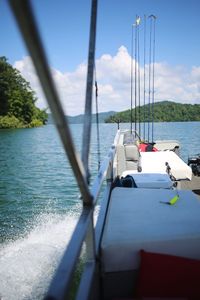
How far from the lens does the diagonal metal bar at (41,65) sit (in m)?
A: 0.77

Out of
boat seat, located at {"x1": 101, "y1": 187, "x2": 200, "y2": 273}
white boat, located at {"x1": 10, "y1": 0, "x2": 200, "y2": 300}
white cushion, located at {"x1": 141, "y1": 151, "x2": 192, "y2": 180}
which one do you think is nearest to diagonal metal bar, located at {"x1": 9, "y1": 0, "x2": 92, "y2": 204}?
white boat, located at {"x1": 10, "y1": 0, "x2": 200, "y2": 300}

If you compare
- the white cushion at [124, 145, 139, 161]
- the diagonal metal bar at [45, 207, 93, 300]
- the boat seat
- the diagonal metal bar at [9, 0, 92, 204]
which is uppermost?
the diagonal metal bar at [9, 0, 92, 204]

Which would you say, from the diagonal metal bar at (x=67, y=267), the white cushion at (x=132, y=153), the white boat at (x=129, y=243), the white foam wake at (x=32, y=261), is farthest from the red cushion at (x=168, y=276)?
the white cushion at (x=132, y=153)

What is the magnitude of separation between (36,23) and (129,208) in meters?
2.39

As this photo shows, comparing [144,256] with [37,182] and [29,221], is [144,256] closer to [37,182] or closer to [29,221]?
[29,221]

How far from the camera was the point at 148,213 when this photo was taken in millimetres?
2867

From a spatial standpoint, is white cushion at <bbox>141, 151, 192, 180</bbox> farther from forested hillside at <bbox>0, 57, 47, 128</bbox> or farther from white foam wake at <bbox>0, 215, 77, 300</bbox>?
forested hillside at <bbox>0, 57, 47, 128</bbox>

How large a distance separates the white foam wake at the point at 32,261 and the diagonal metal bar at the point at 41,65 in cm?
449

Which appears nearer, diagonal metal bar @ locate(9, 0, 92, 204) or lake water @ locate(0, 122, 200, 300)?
diagonal metal bar @ locate(9, 0, 92, 204)

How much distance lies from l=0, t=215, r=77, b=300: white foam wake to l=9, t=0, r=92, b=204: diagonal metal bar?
177 inches

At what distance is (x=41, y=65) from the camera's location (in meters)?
0.89

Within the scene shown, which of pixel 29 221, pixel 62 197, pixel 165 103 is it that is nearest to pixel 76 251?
pixel 29 221

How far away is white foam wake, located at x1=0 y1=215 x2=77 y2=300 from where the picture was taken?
5.23 meters

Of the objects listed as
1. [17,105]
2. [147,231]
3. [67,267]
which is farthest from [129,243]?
[17,105]
